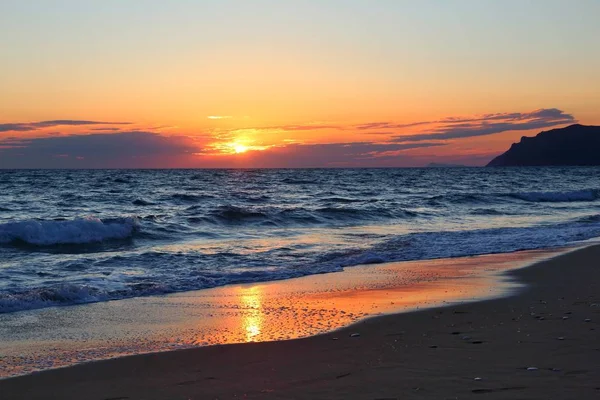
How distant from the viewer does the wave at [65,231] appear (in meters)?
18.2

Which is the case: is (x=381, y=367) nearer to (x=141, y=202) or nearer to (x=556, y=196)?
(x=141, y=202)

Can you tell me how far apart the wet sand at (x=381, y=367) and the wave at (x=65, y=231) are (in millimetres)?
12971

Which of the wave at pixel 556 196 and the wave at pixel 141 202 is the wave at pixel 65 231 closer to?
the wave at pixel 141 202

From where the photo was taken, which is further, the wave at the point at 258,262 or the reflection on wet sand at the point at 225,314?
the wave at the point at 258,262

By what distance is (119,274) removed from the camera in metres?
12.6

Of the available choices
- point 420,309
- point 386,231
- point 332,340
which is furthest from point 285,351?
point 386,231

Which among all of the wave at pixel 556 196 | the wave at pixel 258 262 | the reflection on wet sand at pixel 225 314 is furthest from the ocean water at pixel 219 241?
the wave at pixel 556 196

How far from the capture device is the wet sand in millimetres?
5242

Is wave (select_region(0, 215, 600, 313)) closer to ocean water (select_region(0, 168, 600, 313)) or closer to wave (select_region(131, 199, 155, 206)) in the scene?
ocean water (select_region(0, 168, 600, 313))

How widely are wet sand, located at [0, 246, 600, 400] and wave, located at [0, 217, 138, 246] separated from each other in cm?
1297

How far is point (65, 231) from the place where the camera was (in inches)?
779

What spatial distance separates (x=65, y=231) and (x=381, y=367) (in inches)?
629

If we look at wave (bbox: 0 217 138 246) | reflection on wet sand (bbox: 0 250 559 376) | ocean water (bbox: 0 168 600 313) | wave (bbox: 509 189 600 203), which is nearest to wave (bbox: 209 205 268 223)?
ocean water (bbox: 0 168 600 313)

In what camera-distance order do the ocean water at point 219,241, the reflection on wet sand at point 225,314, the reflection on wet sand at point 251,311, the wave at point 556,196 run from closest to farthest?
the reflection on wet sand at point 225,314, the reflection on wet sand at point 251,311, the ocean water at point 219,241, the wave at point 556,196
